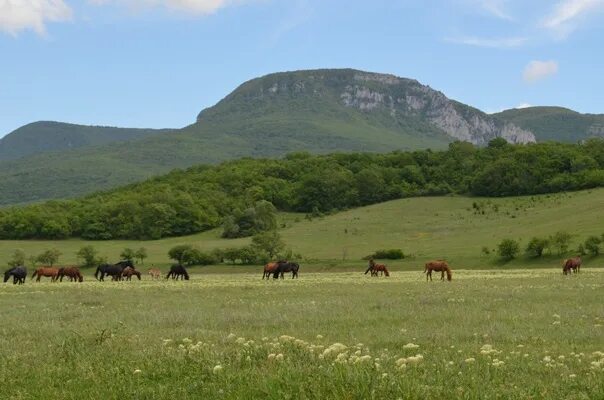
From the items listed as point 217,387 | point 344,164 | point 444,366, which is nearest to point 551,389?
point 444,366

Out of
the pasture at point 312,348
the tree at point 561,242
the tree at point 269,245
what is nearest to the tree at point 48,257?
the tree at point 269,245

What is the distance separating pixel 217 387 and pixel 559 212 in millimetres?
117309

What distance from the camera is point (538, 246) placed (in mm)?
80875

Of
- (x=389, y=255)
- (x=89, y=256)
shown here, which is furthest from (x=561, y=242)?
(x=89, y=256)

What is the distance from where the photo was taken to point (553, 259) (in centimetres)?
7856

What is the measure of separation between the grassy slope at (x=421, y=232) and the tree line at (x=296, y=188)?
5.57 metres

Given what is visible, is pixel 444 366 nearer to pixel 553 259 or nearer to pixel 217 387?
pixel 217 387

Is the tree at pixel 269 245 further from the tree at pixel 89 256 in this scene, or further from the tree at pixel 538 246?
the tree at pixel 538 246

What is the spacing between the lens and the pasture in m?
8.90

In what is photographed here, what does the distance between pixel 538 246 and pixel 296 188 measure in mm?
93218

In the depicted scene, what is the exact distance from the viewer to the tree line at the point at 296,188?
14438 cm

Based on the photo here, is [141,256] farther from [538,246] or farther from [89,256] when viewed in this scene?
[538,246]

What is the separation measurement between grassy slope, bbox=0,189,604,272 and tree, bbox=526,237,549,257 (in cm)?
153

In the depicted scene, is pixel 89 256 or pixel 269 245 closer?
pixel 269 245
